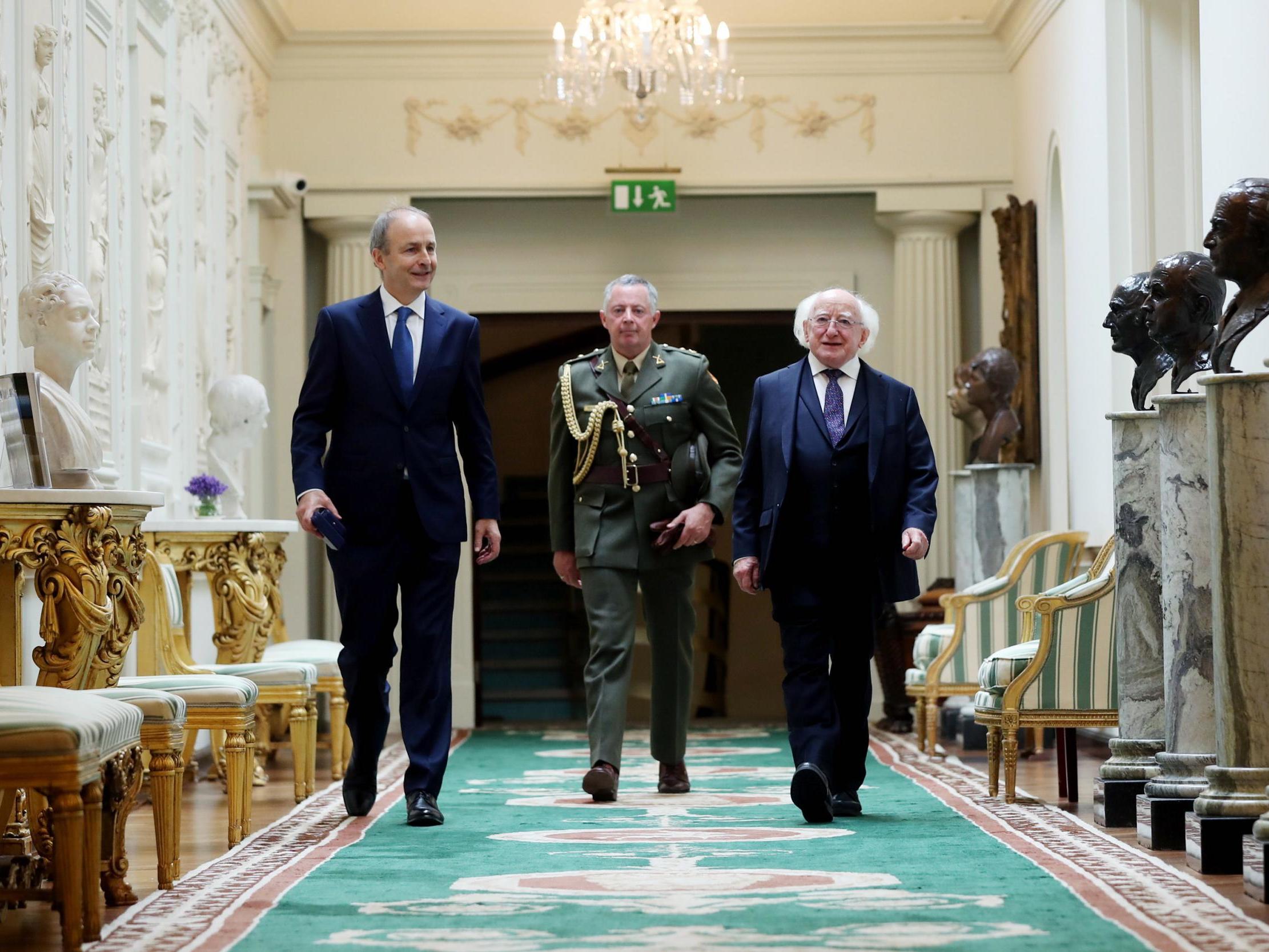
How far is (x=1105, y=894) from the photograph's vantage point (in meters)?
3.62

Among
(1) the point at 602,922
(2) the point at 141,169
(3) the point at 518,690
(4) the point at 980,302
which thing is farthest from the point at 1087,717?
(3) the point at 518,690

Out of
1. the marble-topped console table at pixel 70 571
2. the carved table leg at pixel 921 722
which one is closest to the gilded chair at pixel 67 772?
the marble-topped console table at pixel 70 571

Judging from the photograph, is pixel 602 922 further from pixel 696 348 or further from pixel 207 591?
pixel 696 348

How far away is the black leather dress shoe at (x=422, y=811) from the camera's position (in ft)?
16.2

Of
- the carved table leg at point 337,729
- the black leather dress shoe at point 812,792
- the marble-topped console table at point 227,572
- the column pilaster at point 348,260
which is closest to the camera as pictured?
the black leather dress shoe at point 812,792

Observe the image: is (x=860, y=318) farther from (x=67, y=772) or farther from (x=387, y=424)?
(x=67, y=772)

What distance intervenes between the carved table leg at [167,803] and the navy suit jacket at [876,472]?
181cm

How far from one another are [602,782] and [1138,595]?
1.74 meters

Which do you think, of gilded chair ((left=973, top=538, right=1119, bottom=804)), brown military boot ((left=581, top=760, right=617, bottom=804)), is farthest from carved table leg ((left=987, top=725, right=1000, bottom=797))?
brown military boot ((left=581, top=760, right=617, bottom=804))

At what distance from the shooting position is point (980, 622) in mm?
7629

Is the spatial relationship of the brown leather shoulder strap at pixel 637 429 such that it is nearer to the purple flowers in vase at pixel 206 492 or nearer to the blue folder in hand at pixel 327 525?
the blue folder in hand at pixel 327 525

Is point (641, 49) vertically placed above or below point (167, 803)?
above

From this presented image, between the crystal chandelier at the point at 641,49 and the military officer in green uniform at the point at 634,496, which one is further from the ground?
the crystal chandelier at the point at 641,49

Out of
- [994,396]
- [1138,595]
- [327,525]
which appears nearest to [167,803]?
[327,525]
